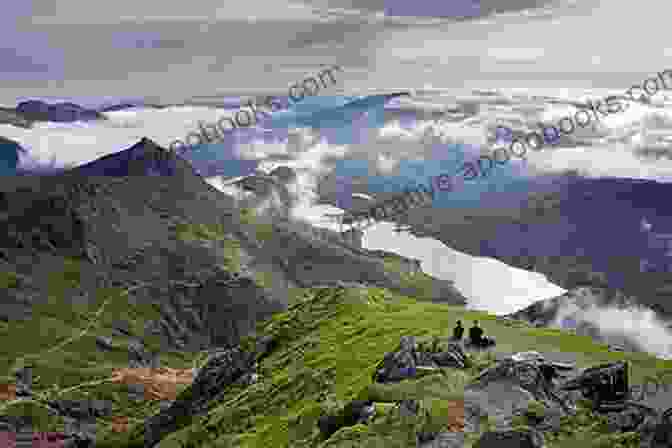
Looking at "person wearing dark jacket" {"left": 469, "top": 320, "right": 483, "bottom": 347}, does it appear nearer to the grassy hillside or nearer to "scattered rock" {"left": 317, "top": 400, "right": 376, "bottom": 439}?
the grassy hillside

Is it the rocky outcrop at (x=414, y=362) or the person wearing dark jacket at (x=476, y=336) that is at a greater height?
the rocky outcrop at (x=414, y=362)

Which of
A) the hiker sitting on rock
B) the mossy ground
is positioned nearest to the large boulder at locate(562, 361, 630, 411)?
the mossy ground

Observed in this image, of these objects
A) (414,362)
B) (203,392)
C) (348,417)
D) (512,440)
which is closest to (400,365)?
(414,362)

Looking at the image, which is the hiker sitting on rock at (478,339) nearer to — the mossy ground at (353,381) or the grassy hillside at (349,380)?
the mossy ground at (353,381)

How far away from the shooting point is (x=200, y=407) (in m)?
162

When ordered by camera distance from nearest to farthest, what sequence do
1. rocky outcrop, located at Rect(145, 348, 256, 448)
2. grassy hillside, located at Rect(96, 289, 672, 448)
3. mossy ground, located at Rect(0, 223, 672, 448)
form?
mossy ground, located at Rect(0, 223, 672, 448) < grassy hillside, located at Rect(96, 289, 672, 448) < rocky outcrop, located at Rect(145, 348, 256, 448)

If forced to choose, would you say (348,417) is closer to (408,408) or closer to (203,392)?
(408,408)

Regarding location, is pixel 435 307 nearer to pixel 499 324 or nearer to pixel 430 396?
pixel 499 324

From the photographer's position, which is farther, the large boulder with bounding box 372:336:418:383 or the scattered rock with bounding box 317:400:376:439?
the large boulder with bounding box 372:336:418:383

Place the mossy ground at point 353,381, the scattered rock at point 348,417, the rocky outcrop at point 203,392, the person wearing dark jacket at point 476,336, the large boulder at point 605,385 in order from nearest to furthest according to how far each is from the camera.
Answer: the mossy ground at point 353,381 < the large boulder at point 605,385 < the scattered rock at point 348,417 < the person wearing dark jacket at point 476,336 < the rocky outcrop at point 203,392

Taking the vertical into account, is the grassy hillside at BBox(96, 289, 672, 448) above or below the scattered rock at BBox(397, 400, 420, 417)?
below

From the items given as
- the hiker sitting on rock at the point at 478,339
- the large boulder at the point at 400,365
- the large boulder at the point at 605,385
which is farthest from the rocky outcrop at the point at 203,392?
the large boulder at the point at 605,385

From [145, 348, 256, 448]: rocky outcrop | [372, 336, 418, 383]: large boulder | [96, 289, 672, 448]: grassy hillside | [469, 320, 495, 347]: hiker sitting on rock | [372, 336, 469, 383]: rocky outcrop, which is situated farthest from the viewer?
[145, 348, 256, 448]: rocky outcrop

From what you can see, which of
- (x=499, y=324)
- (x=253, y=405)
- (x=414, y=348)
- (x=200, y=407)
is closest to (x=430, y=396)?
(x=414, y=348)
